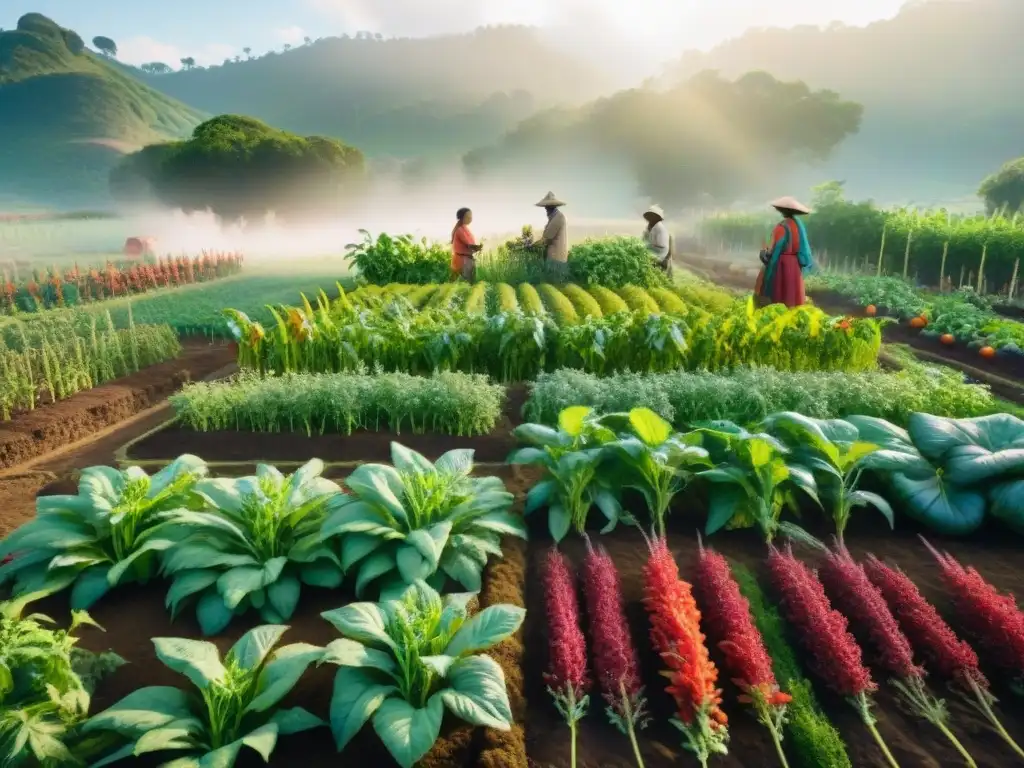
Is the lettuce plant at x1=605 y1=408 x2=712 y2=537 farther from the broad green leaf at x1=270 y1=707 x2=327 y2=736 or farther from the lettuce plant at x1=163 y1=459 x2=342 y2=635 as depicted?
the broad green leaf at x1=270 y1=707 x2=327 y2=736

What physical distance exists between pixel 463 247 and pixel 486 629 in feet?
35.5

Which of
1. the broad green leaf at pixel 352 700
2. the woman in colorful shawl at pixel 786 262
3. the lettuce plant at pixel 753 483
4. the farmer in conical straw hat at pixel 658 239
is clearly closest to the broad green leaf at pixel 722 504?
the lettuce plant at pixel 753 483

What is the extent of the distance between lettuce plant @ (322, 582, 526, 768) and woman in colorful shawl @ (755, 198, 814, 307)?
7243 millimetres

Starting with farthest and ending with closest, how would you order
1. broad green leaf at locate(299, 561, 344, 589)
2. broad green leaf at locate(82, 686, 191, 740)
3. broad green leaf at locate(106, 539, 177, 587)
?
broad green leaf at locate(299, 561, 344, 589), broad green leaf at locate(106, 539, 177, 587), broad green leaf at locate(82, 686, 191, 740)

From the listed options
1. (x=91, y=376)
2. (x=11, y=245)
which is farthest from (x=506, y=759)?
(x=11, y=245)

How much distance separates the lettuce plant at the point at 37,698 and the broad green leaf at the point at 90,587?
1.94 ft

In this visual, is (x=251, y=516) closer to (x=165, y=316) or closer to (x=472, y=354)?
(x=472, y=354)

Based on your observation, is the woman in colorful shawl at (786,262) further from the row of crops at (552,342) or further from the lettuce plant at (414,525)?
the lettuce plant at (414,525)

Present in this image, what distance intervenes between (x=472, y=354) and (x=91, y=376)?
14.6 feet

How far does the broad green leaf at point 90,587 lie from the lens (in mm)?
2988

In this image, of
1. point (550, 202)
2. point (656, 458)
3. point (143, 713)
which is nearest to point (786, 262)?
point (550, 202)

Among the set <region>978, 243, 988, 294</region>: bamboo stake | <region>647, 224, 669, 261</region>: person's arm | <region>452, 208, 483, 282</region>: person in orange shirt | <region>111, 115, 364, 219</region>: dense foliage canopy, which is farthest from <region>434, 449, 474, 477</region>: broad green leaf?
<region>111, 115, 364, 219</region>: dense foliage canopy

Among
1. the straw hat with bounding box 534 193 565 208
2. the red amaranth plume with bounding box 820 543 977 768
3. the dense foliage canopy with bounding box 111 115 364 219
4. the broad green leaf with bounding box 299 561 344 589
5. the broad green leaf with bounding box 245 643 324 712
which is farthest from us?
the dense foliage canopy with bounding box 111 115 364 219

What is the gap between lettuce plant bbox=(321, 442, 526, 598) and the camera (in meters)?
2.97
